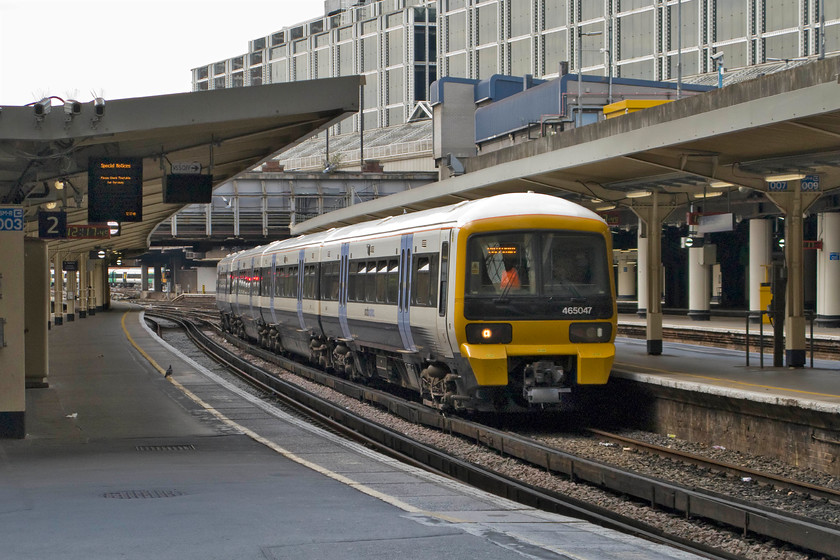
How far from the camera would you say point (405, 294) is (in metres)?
15.9

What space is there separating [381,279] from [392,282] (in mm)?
733

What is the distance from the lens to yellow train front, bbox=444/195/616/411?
13.8 metres

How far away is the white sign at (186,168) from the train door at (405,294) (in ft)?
11.1

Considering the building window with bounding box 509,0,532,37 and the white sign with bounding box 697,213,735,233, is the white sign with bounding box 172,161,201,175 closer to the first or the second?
the white sign with bounding box 697,213,735,233

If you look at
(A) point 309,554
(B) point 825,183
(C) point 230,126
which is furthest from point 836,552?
(B) point 825,183

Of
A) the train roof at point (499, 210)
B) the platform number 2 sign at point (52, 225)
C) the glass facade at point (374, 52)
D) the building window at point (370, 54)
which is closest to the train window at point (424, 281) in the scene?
the train roof at point (499, 210)

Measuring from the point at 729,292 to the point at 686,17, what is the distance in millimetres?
26414

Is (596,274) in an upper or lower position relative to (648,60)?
lower

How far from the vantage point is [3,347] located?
12250mm

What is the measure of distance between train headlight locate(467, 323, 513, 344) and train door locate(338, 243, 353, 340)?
5997 mm

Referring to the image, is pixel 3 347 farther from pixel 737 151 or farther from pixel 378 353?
pixel 737 151

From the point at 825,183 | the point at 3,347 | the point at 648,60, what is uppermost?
the point at 648,60

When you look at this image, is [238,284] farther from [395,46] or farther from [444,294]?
[395,46]

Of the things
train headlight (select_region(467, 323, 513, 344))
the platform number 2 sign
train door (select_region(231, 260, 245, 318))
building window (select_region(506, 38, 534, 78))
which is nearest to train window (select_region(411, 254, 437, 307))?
train headlight (select_region(467, 323, 513, 344))
